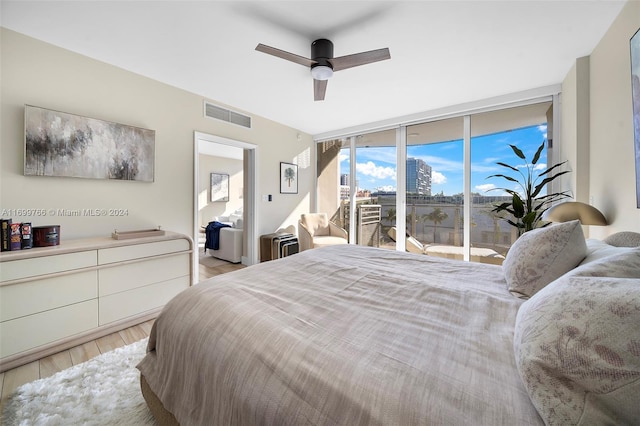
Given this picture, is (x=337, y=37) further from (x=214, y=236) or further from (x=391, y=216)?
(x=214, y=236)

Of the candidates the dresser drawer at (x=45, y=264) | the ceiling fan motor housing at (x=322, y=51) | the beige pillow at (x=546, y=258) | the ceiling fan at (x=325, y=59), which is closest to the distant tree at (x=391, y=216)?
the ceiling fan at (x=325, y=59)

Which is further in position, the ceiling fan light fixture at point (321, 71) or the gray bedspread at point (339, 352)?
the ceiling fan light fixture at point (321, 71)

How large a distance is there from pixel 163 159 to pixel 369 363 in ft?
10.7

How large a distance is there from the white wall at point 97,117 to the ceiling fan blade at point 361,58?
2.16 metres

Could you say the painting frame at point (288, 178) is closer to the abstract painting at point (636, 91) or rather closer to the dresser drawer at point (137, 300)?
the dresser drawer at point (137, 300)

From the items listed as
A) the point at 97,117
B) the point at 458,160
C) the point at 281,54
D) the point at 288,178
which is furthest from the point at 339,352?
the point at 288,178

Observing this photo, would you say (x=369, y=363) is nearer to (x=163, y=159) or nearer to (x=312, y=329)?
(x=312, y=329)

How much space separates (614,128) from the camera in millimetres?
1958

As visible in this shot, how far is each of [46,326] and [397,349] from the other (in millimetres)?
2630

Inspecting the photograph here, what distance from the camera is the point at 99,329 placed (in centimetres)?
215

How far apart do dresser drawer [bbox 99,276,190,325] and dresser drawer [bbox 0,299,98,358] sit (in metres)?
0.07

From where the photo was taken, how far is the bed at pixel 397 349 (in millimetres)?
567

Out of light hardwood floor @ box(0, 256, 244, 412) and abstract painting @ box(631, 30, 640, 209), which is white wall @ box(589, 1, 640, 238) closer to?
abstract painting @ box(631, 30, 640, 209)

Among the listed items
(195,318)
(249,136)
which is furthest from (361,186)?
(195,318)
